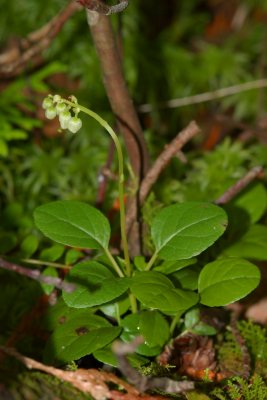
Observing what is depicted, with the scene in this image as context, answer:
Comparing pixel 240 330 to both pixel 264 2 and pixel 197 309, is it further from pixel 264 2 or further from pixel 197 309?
pixel 264 2

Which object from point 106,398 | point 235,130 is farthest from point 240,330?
point 235,130

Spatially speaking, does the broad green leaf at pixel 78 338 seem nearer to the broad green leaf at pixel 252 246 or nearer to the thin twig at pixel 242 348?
the thin twig at pixel 242 348

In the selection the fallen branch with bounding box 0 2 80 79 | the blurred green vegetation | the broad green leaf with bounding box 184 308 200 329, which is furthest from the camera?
the fallen branch with bounding box 0 2 80 79

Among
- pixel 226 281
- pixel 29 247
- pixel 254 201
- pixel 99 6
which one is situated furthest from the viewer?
pixel 254 201

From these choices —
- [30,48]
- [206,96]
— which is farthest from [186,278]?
[206,96]

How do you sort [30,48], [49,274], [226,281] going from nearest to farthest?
1. [226,281]
2. [49,274]
3. [30,48]

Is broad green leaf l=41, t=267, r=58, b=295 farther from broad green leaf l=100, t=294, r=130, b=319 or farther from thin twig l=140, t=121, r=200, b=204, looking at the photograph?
thin twig l=140, t=121, r=200, b=204

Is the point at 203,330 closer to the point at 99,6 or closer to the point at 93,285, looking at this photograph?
the point at 93,285

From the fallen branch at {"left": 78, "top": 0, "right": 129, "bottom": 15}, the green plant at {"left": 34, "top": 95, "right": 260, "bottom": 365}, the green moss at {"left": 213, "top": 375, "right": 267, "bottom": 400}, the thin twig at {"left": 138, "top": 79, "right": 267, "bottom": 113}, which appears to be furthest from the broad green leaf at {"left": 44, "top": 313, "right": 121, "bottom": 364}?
the thin twig at {"left": 138, "top": 79, "right": 267, "bottom": 113}
